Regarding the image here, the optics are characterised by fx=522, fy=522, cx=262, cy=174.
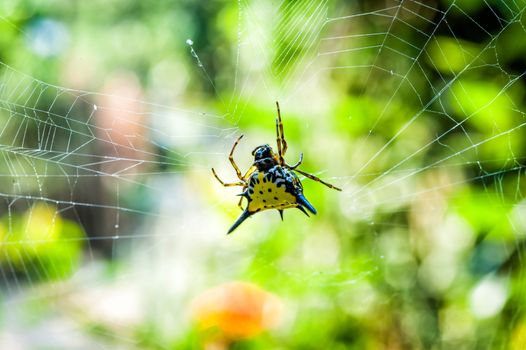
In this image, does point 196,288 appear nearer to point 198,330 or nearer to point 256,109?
point 198,330

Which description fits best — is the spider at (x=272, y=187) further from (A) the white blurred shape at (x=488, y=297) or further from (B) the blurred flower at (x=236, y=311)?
(A) the white blurred shape at (x=488, y=297)

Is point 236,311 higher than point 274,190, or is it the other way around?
point 274,190

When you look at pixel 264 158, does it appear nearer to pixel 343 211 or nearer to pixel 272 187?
pixel 272 187

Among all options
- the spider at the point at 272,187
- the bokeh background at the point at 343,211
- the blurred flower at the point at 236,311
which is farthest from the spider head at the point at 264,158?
the blurred flower at the point at 236,311

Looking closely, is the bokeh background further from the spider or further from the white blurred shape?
the spider

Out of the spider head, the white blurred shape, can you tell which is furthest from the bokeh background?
the spider head

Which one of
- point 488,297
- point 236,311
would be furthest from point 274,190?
point 488,297

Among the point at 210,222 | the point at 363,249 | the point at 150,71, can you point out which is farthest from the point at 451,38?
the point at 150,71
